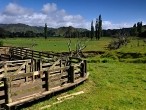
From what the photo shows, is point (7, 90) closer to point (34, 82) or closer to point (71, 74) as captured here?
point (34, 82)

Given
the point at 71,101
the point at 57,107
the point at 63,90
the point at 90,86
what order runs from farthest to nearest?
the point at 90,86, the point at 63,90, the point at 71,101, the point at 57,107

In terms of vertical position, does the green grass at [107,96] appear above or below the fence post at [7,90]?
below

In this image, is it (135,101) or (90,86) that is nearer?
(135,101)

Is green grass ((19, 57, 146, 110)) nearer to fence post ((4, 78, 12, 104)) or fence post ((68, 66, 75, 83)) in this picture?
fence post ((68, 66, 75, 83))

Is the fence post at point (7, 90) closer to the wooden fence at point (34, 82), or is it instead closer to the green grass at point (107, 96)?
the wooden fence at point (34, 82)

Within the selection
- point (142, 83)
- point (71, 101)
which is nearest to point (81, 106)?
point (71, 101)

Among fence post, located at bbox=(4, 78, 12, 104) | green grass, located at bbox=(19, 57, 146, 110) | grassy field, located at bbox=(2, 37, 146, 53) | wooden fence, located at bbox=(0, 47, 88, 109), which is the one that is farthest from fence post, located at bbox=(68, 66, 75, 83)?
grassy field, located at bbox=(2, 37, 146, 53)

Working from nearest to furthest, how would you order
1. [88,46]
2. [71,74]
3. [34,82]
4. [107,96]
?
[34,82] → [107,96] → [71,74] → [88,46]

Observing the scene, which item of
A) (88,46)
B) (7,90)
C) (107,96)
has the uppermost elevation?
(7,90)

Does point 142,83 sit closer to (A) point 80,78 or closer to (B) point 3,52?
(A) point 80,78

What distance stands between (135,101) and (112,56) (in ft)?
101

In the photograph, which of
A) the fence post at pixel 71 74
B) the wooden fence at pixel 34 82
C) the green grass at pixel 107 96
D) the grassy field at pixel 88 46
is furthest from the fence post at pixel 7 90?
Result: the grassy field at pixel 88 46

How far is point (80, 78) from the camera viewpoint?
712 inches

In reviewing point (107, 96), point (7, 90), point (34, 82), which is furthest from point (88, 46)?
point (7, 90)
